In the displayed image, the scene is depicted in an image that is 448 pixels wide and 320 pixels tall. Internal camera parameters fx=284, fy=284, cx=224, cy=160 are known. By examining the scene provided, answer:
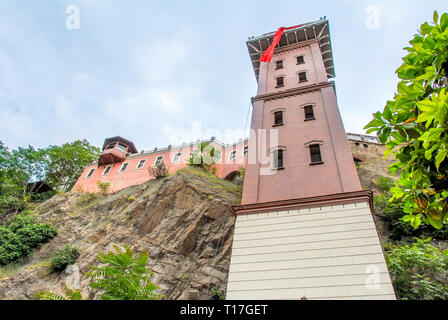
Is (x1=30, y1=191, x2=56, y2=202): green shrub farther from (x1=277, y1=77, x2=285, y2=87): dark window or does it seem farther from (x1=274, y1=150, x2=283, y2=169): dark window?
(x1=274, y1=150, x2=283, y2=169): dark window

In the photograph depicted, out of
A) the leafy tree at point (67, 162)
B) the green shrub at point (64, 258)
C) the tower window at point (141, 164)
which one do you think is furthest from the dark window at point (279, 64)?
the leafy tree at point (67, 162)

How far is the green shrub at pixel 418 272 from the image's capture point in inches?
501

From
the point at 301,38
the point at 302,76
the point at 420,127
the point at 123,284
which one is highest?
the point at 301,38

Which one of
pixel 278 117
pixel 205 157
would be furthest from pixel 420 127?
pixel 205 157

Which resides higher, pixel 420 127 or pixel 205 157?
pixel 205 157

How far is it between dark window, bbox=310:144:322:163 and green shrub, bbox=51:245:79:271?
59.7 feet

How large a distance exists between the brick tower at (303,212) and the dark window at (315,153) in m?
0.05

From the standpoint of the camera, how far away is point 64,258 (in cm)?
2061

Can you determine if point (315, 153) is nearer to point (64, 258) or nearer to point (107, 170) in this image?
point (64, 258)

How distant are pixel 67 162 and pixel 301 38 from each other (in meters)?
36.6

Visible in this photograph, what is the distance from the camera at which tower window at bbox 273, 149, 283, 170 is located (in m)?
15.1
